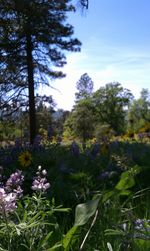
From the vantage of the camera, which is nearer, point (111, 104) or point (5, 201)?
point (5, 201)

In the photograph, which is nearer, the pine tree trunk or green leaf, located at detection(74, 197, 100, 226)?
green leaf, located at detection(74, 197, 100, 226)

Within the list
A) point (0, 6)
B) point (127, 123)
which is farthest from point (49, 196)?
point (127, 123)

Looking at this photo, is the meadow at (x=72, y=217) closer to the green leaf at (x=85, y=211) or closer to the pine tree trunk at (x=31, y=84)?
the green leaf at (x=85, y=211)

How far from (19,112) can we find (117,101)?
45.7m

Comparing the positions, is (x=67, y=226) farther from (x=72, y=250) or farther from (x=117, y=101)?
(x=117, y=101)

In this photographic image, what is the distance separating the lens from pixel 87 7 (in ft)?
27.4

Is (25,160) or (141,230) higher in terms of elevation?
(25,160)

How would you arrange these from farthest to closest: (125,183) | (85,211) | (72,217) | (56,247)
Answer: (72,217) < (125,183) < (56,247) < (85,211)

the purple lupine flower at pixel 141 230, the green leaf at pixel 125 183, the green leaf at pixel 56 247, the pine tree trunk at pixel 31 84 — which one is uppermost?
the pine tree trunk at pixel 31 84

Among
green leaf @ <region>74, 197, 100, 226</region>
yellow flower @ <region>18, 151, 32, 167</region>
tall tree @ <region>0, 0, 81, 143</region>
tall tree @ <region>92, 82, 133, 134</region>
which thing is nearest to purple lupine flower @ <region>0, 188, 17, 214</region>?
green leaf @ <region>74, 197, 100, 226</region>

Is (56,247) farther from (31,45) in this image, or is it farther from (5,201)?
(31,45)

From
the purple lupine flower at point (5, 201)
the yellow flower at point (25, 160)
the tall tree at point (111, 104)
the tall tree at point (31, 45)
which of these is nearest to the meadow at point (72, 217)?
the purple lupine flower at point (5, 201)

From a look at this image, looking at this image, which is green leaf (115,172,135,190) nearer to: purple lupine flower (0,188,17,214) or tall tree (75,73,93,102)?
purple lupine flower (0,188,17,214)

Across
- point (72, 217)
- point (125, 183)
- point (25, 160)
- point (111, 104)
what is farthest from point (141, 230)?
point (111, 104)
